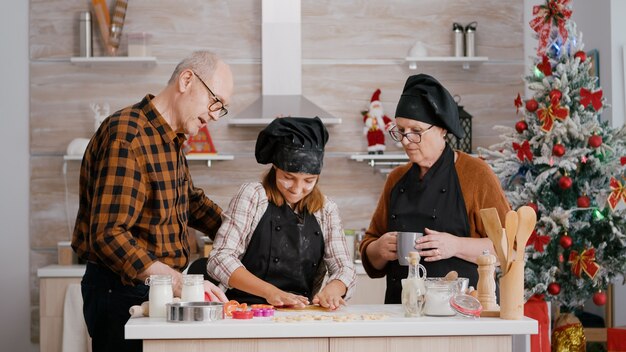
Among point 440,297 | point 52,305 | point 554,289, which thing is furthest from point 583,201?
point 52,305

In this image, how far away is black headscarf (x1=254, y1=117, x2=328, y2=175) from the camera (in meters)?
2.83

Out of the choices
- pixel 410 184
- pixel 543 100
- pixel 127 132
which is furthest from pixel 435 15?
pixel 127 132

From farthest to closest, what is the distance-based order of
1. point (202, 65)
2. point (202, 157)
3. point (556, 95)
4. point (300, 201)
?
point (202, 157), point (556, 95), point (300, 201), point (202, 65)

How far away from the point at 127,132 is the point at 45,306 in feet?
8.73

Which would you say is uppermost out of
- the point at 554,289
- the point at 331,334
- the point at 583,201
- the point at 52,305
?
the point at 583,201

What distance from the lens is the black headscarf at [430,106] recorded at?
9.70 feet

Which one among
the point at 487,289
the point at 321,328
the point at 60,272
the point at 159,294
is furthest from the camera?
the point at 60,272

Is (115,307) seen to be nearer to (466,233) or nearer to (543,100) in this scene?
(466,233)

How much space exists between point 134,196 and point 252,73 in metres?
3.04

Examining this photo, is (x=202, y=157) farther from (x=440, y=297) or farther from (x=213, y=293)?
(x=440, y=297)

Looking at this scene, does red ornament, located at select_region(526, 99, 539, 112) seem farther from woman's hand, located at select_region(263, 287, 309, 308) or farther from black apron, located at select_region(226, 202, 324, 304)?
woman's hand, located at select_region(263, 287, 309, 308)

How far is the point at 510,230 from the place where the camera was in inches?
99.0

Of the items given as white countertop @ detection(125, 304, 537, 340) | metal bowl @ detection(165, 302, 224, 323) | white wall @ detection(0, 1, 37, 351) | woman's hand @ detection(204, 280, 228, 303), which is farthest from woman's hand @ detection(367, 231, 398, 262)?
white wall @ detection(0, 1, 37, 351)

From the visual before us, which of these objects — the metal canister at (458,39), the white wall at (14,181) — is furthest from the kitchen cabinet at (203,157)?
the metal canister at (458,39)
